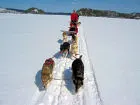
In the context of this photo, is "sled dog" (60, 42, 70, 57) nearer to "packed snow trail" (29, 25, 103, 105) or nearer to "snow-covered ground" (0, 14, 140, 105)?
"snow-covered ground" (0, 14, 140, 105)

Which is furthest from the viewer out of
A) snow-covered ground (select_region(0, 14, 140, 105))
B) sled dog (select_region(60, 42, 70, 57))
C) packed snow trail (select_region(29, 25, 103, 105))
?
sled dog (select_region(60, 42, 70, 57))

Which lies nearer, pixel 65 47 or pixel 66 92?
pixel 66 92

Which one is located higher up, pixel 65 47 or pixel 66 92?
pixel 65 47

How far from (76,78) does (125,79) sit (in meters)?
2.54

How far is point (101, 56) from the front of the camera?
461 inches

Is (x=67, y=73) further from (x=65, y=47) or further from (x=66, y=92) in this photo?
(x=65, y=47)

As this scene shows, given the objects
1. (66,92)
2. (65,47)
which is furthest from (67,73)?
(65,47)

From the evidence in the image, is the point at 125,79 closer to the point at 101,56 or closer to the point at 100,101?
the point at 100,101

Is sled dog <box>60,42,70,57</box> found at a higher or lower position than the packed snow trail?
higher

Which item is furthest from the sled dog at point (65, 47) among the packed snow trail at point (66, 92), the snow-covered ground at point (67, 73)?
the packed snow trail at point (66, 92)

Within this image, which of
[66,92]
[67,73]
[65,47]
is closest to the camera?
[66,92]

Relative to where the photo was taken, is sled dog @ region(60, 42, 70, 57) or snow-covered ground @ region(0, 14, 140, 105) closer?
snow-covered ground @ region(0, 14, 140, 105)

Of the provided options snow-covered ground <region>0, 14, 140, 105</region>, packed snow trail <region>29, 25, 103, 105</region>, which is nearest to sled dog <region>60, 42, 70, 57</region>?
snow-covered ground <region>0, 14, 140, 105</region>

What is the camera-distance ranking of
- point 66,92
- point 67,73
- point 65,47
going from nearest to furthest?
1. point 66,92
2. point 67,73
3. point 65,47
